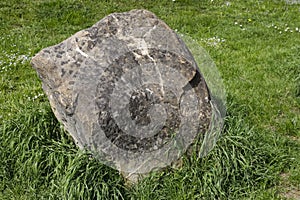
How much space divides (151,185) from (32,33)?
5.97 m

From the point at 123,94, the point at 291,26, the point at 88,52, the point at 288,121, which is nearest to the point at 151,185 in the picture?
the point at 123,94

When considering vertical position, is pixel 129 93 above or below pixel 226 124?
above

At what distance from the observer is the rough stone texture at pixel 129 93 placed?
14.1 feet

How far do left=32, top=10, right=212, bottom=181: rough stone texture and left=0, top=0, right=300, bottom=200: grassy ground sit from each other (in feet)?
0.73

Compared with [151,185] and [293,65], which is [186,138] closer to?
[151,185]

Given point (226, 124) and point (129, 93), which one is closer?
point (129, 93)

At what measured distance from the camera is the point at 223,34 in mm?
9281

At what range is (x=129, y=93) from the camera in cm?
437

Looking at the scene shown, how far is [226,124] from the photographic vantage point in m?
4.90

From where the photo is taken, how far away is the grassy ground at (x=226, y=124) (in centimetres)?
436

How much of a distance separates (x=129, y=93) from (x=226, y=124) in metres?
1.20

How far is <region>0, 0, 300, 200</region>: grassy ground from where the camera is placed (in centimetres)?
436

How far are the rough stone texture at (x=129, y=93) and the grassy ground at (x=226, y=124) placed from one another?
0.22 meters

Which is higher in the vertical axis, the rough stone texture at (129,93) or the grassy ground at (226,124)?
the rough stone texture at (129,93)
